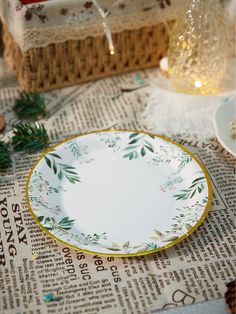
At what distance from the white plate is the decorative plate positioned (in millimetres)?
52

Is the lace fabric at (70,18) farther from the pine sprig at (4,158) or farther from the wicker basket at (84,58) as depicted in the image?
the pine sprig at (4,158)

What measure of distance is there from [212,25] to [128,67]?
0.17 m

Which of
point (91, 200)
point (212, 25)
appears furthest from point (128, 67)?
point (91, 200)

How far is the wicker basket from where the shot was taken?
0.78 m

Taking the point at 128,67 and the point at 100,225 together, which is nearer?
the point at 100,225

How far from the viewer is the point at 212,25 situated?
2.44 feet

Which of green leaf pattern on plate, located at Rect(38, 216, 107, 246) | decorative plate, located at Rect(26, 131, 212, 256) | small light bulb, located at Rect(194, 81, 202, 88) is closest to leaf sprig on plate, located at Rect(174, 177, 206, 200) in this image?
decorative plate, located at Rect(26, 131, 212, 256)

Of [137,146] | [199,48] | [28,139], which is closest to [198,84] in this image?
[199,48]

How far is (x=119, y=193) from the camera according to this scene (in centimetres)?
63

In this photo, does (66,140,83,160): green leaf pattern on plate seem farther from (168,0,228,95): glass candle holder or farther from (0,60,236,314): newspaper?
(168,0,228,95): glass candle holder

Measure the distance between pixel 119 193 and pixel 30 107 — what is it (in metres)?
0.22

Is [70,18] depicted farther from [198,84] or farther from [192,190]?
[192,190]

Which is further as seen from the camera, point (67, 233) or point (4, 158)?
point (4, 158)

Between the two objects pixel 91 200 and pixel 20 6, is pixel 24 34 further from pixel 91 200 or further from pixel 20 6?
pixel 91 200
